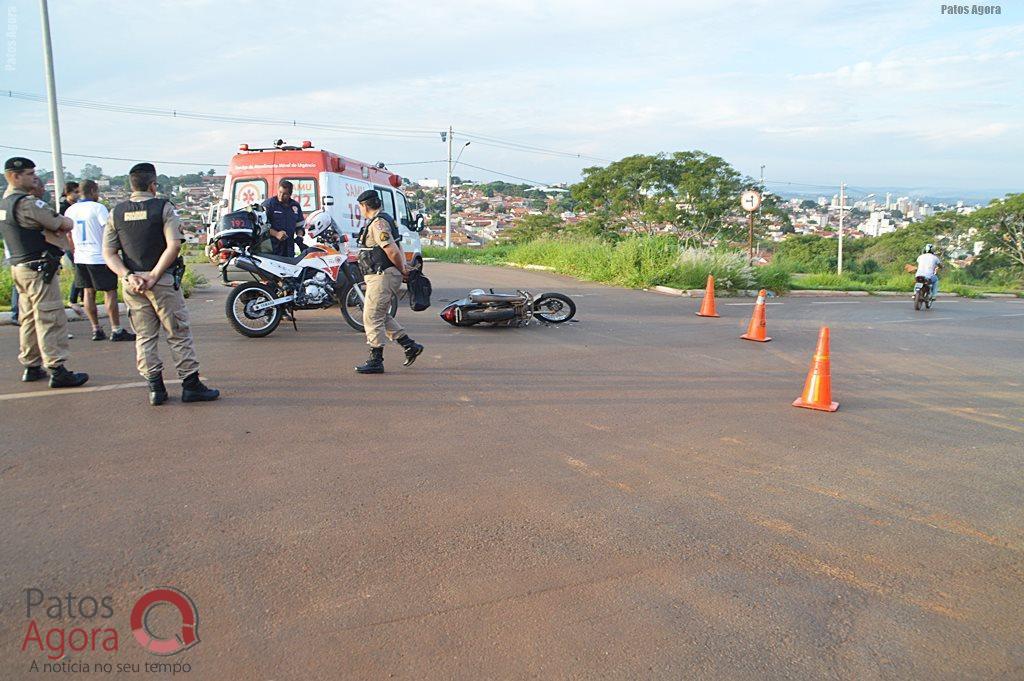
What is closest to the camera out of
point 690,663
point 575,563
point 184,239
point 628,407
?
point 690,663

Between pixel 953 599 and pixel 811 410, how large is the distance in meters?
3.70

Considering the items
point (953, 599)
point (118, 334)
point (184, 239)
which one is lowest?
point (953, 599)

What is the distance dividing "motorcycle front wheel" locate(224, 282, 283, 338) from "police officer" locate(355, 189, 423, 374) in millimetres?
2526

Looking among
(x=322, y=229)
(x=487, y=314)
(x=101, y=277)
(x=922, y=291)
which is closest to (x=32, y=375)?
(x=101, y=277)

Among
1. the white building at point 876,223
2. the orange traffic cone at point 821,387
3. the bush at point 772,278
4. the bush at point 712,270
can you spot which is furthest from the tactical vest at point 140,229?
the white building at point 876,223

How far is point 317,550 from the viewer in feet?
12.3

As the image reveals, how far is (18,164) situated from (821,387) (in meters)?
7.85

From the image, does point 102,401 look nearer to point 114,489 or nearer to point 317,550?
point 114,489

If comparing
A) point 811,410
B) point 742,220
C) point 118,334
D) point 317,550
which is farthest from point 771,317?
point 742,220

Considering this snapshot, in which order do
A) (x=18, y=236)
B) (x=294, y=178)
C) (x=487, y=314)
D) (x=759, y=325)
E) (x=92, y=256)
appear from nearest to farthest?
1. (x=18, y=236)
2. (x=92, y=256)
3. (x=487, y=314)
4. (x=759, y=325)
5. (x=294, y=178)

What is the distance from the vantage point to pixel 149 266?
6340 mm

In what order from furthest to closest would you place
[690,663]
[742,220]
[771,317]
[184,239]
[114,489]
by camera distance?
[742,220] < [771,317] < [184,239] < [114,489] < [690,663]

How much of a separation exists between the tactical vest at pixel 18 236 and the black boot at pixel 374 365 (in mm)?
3181

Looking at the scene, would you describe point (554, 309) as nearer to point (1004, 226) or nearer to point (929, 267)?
point (929, 267)
